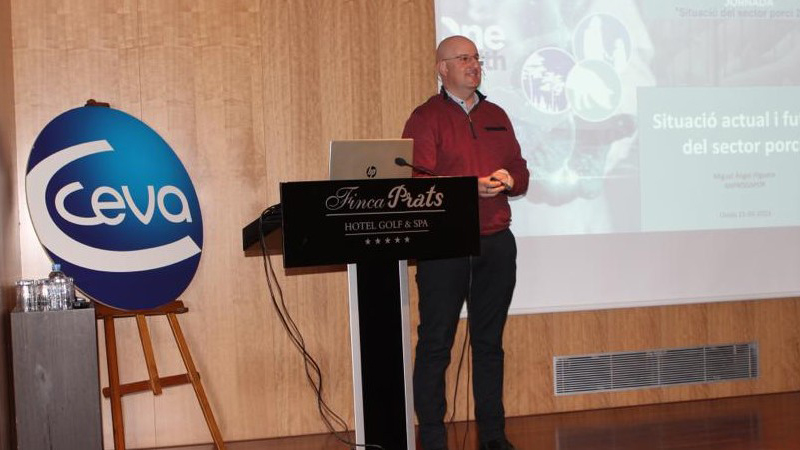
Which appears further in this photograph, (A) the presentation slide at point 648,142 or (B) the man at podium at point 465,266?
(A) the presentation slide at point 648,142

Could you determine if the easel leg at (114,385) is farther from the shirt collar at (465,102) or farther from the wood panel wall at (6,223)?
the shirt collar at (465,102)

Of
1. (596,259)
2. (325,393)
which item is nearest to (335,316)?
(325,393)

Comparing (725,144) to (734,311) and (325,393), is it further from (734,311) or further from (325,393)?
(325,393)

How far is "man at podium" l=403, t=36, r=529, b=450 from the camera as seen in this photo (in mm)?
3887

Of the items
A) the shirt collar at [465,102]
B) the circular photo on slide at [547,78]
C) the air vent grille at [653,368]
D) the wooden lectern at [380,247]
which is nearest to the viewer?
the wooden lectern at [380,247]

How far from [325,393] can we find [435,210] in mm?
1994

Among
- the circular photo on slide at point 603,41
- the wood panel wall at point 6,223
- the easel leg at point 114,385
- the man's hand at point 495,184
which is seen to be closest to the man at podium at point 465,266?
the man's hand at point 495,184

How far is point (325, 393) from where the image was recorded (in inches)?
185

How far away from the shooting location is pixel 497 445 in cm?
404

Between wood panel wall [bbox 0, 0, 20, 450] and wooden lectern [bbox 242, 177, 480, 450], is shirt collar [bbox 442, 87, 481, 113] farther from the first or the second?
wood panel wall [bbox 0, 0, 20, 450]

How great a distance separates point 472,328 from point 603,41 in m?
1.81

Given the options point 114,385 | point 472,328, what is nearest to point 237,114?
point 114,385

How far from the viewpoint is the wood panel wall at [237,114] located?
14.6 feet

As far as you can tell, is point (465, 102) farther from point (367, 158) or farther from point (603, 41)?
point (603, 41)
